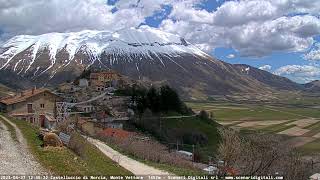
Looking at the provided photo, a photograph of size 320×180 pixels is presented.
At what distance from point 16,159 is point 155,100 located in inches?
3868

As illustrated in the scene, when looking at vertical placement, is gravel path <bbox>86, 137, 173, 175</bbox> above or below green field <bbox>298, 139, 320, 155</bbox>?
above

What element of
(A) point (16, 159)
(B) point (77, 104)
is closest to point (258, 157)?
(A) point (16, 159)

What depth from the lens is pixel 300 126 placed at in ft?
550

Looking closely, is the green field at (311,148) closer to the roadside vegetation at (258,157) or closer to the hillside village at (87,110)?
the hillside village at (87,110)

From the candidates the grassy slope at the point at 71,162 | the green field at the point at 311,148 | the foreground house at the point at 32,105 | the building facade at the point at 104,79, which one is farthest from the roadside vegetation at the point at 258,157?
the building facade at the point at 104,79

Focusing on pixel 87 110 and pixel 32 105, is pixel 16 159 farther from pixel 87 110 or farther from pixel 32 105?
pixel 87 110

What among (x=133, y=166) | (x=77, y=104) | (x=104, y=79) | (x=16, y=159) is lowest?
(x=133, y=166)

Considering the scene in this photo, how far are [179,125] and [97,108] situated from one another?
20.2 meters

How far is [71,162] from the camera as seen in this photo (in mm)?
26109

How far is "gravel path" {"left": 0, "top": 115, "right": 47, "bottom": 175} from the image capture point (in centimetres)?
2248

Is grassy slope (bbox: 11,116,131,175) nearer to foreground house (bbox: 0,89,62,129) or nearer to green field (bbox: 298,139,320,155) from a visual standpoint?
foreground house (bbox: 0,89,62,129)

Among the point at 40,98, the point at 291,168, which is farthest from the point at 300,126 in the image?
the point at 291,168

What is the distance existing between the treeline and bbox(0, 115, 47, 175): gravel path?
86.2 meters

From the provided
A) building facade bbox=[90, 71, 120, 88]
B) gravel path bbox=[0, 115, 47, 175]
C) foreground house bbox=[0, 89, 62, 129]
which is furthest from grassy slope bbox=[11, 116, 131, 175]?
building facade bbox=[90, 71, 120, 88]
